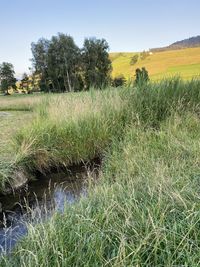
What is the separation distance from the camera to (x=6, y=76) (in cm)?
3650

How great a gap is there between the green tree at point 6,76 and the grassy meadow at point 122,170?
28.4 m

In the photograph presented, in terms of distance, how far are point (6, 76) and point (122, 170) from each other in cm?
3354

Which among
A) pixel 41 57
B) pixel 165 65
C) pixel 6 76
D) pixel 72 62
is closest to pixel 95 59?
pixel 72 62

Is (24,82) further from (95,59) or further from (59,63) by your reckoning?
(95,59)

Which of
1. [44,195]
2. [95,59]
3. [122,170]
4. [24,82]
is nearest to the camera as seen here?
[122,170]

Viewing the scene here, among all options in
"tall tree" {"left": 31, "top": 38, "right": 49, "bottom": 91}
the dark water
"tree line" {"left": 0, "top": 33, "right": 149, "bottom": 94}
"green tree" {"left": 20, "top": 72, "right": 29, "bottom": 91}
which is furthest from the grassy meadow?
"green tree" {"left": 20, "top": 72, "right": 29, "bottom": 91}

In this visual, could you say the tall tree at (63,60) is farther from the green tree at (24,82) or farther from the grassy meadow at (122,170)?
the grassy meadow at (122,170)

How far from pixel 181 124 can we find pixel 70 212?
4.14m

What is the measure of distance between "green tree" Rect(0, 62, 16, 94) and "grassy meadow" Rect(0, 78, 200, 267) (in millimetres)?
28441

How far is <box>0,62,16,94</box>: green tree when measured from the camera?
1423 inches

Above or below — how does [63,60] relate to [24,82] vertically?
above

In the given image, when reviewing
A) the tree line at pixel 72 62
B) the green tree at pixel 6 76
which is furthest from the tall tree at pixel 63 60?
the green tree at pixel 6 76

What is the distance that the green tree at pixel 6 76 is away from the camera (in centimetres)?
3616

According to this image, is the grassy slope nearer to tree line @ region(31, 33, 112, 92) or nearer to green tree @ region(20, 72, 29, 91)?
tree line @ region(31, 33, 112, 92)
